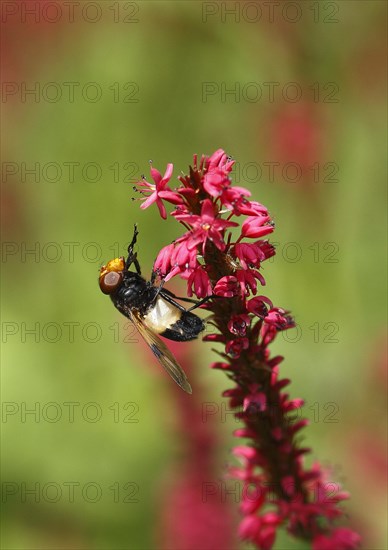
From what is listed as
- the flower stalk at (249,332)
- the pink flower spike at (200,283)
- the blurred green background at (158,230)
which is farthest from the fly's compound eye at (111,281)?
the blurred green background at (158,230)

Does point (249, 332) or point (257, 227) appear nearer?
point (257, 227)

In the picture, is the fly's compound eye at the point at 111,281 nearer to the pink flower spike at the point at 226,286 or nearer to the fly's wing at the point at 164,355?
the fly's wing at the point at 164,355

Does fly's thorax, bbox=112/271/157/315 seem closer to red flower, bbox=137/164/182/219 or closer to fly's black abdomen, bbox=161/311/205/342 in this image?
fly's black abdomen, bbox=161/311/205/342

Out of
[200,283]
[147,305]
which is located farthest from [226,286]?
[147,305]

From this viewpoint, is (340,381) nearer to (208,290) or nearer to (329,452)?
(329,452)

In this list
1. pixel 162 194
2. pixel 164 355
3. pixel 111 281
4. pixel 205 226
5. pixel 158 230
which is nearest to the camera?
pixel 205 226

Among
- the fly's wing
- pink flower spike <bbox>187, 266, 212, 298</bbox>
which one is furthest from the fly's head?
pink flower spike <bbox>187, 266, 212, 298</bbox>

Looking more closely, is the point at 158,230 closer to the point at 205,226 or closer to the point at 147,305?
the point at 147,305

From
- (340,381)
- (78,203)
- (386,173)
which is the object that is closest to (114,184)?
(78,203)
